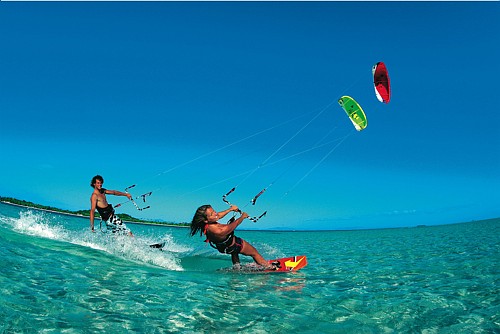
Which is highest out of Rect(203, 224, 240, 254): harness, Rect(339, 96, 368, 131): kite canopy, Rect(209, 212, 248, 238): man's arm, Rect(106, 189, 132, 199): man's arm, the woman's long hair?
Rect(339, 96, 368, 131): kite canopy

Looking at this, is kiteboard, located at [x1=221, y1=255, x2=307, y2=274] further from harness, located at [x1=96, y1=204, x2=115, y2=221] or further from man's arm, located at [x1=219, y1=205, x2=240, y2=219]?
harness, located at [x1=96, y1=204, x2=115, y2=221]

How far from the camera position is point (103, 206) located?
14.7m

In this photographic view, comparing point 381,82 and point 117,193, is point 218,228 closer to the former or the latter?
point 117,193

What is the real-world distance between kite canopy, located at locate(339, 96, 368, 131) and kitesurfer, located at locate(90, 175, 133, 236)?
1090 cm

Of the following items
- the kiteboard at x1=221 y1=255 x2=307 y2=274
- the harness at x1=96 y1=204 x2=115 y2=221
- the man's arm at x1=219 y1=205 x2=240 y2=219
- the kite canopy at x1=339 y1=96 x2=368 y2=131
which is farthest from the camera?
the kite canopy at x1=339 y1=96 x2=368 y2=131

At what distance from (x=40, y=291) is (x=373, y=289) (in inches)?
300

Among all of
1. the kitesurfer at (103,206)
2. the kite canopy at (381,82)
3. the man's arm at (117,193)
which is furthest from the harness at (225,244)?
the kite canopy at (381,82)

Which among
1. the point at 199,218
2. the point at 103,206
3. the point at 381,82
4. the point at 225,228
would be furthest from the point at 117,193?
the point at 381,82

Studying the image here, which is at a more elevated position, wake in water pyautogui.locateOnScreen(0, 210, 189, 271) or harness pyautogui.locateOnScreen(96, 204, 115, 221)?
harness pyautogui.locateOnScreen(96, 204, 115, 221)

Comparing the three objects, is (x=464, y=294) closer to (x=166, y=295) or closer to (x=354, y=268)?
(x=354, y=268)

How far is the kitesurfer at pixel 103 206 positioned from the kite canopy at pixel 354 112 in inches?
429

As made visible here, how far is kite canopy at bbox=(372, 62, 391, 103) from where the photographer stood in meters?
16.3

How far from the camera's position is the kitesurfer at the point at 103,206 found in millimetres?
14414

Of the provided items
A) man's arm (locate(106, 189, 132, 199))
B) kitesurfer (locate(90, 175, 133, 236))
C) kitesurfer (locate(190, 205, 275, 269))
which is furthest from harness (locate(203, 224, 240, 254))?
man's arm (locate(106, 189, 132, 199))
